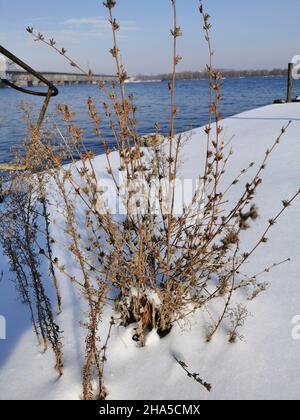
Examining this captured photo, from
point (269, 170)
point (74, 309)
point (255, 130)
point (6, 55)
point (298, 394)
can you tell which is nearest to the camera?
point (298, 394)

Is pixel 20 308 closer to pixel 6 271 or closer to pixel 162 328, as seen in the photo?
pixel 6 271

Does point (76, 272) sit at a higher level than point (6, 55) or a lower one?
lower

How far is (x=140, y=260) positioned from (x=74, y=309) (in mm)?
1074

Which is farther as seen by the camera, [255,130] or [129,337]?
[255,130]

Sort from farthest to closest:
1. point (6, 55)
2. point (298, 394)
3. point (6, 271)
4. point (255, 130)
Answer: point (255, 130) → point (6, 271) → point (6, 55) → point (298, 394)

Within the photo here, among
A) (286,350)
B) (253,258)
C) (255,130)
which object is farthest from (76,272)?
(255,130)

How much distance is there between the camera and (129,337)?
2.36 metres

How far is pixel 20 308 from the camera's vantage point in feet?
9.18

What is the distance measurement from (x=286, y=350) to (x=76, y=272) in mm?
1957

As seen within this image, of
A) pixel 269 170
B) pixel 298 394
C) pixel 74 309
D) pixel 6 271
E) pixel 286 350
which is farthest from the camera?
pixel 269 170
